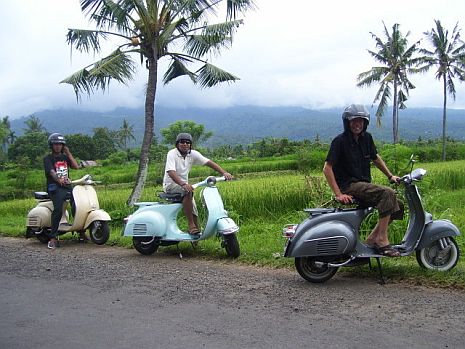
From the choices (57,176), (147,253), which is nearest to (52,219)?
(57,176)

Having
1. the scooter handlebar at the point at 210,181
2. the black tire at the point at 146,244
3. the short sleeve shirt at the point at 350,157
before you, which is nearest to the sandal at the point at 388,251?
the short sleeve shirt at the point at 350,157

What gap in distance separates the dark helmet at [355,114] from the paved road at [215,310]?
1.62m

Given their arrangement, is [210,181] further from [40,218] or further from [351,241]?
[40,218]

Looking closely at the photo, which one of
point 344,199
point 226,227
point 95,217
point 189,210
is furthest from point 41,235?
point 344,199

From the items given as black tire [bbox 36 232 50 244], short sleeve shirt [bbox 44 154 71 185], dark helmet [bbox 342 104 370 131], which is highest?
dark helmet [bbox 342 104 370 131]

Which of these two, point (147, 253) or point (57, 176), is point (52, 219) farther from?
point (147, 253)

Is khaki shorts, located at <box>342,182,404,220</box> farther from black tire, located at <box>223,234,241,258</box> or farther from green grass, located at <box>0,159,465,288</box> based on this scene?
black tire, located at <box>223,234,241,258</box>

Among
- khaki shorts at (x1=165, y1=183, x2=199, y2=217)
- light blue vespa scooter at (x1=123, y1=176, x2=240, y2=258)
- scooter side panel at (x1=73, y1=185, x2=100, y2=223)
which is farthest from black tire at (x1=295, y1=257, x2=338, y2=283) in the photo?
scooter side panel at (x1=73, y1=185, x2=100, y2=223)

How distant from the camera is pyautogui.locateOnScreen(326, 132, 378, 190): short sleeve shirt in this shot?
5.12 m

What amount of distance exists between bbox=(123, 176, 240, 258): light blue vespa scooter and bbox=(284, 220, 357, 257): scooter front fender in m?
1.78

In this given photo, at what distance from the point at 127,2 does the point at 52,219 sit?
5.95 metres

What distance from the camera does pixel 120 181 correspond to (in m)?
32.0

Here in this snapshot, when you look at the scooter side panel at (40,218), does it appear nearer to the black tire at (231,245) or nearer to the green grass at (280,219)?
the green grass at (280,219)

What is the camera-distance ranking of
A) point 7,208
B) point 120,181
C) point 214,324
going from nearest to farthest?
point 214,324 < point 7,208 < point 120,181
